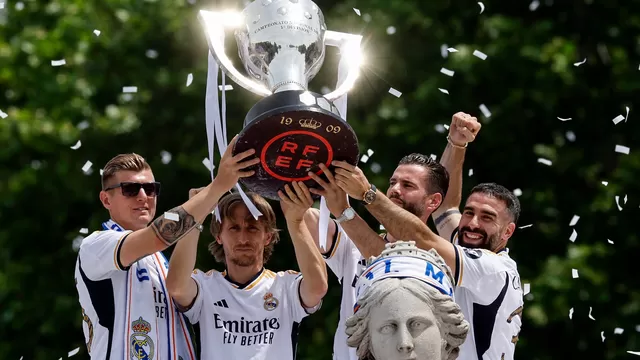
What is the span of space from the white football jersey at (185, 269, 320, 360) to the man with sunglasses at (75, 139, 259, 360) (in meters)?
0.12

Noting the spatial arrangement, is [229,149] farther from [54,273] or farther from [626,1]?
[626,1]

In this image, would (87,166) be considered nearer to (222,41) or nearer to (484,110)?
(484,110)

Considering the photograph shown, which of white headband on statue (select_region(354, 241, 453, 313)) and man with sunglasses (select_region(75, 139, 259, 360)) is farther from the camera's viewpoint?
man with sunglasses (select_region(75, 139, 259, 360))

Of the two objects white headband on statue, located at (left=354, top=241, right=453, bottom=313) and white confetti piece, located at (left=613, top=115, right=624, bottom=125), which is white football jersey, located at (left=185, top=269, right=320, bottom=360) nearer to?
white headband on statue, located at (left=354, top=241, right=453, bottom=313)

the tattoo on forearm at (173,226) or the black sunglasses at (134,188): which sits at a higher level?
the black sunglasses at (134,188)

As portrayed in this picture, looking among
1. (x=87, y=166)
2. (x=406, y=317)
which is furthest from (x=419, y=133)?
(x=406, y=317)

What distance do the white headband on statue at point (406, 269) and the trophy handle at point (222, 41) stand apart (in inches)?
50.8

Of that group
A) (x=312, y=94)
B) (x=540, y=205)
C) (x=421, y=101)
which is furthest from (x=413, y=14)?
(x=312, y=94)

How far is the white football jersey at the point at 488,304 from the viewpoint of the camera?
699 cm

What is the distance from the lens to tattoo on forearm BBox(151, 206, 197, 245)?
659 cm

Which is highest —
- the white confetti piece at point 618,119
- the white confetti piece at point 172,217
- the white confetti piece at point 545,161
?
the white confetti piece at point 618,119

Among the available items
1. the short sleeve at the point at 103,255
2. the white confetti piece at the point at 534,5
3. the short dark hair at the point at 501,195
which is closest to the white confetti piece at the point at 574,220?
the white confetti piece at the point at 534,5

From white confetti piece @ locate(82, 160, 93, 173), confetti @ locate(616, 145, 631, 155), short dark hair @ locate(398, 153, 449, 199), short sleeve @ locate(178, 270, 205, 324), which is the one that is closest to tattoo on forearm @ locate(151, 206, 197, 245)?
short sleeve @ locate(178, 270, 205, 324)

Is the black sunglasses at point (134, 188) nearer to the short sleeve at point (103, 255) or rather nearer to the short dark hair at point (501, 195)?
the short sleeve at point (103, 255)
